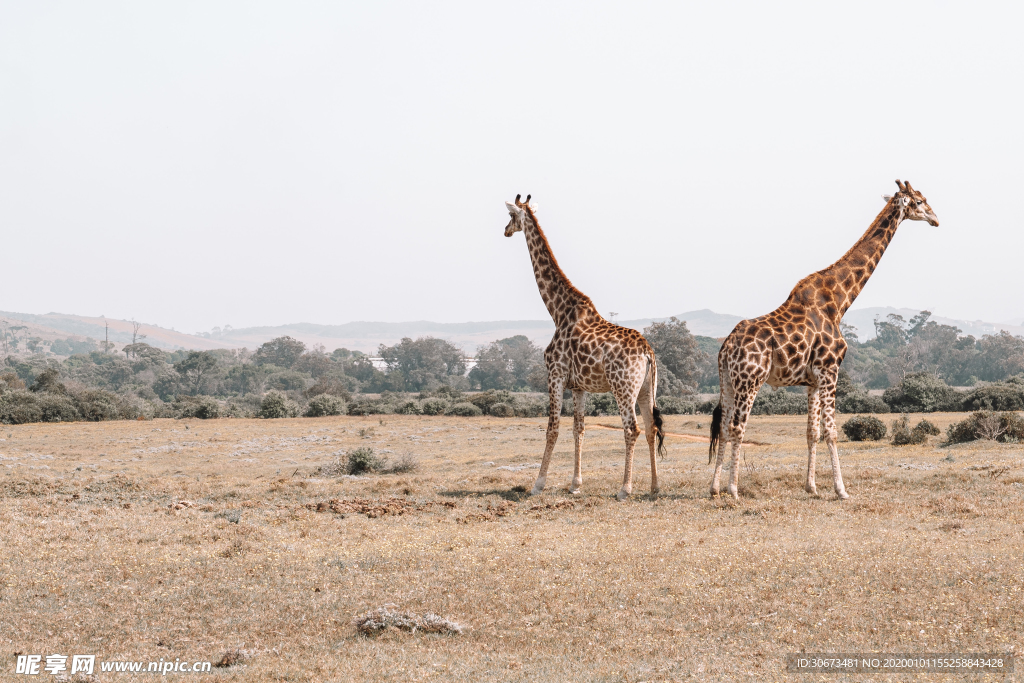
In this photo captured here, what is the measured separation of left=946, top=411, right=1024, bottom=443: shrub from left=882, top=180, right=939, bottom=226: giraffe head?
330 inches

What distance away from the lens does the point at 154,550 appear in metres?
11.3

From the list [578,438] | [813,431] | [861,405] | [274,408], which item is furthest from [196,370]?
[813,431]

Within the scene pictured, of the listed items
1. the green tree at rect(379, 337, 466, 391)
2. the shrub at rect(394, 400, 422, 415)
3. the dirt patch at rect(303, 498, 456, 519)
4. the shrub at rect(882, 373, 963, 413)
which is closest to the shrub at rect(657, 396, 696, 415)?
the shrub at rect(882, 373, 963, 413)

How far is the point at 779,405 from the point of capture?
3916 cm

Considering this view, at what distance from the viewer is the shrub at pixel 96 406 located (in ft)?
129

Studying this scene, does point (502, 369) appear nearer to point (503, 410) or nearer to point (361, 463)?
point (503, 410)

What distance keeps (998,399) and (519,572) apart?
97.2 ft

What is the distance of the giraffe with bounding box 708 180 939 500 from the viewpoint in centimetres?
1382

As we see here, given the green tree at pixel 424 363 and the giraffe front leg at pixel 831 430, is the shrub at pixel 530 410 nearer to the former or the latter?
the giraffe front leg at pixel 831 430

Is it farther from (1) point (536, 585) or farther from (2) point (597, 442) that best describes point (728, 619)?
(2) point (597, 442)

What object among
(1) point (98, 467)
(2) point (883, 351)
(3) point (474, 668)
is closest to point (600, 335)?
(3) point (474, 668)

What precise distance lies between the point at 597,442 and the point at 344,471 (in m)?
8.62

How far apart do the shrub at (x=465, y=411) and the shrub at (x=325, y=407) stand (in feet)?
20.4

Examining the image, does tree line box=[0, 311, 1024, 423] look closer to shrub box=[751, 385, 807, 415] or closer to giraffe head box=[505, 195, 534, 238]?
shrub box=[751, 385, 807, 415]
